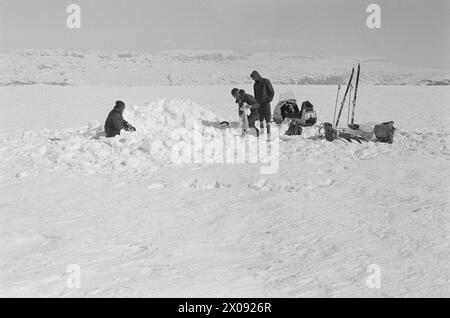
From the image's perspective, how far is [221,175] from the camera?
8.64 metres

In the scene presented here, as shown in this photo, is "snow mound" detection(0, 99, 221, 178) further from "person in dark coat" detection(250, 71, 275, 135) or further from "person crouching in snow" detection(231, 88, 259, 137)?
"person in dark coat" detection(250, 71, 275, 135)

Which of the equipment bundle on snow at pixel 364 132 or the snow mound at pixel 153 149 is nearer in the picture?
the snow mound at pixel 153 149

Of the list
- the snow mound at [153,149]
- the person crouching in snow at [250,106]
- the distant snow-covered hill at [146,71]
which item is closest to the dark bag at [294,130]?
the snow mound at [153,149]

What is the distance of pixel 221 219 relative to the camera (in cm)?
638

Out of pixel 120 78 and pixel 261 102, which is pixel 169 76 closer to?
pixel 120 78

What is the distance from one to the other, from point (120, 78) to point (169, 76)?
5364mm

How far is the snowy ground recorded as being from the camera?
14.6 ft

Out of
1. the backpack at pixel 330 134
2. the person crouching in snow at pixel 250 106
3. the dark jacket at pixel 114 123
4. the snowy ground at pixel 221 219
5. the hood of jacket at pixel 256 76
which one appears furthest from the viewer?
the hood of jacket at pixel 256 76

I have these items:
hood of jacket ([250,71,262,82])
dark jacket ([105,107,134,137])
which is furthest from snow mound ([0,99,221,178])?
hood of jacket ([250,71,262,82])

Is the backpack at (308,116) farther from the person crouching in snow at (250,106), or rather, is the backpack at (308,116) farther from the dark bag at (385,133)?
the dark bag at (385,133)

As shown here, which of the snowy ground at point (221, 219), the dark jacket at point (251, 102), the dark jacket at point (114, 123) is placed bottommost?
the snowy ground at point (221, 219)

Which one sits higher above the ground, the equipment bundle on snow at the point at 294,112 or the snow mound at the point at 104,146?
the equipment bundle on snow at the point at 294,112

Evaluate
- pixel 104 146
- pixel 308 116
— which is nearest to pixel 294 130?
pixel 308 116

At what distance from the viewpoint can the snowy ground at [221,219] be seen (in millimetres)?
4461
